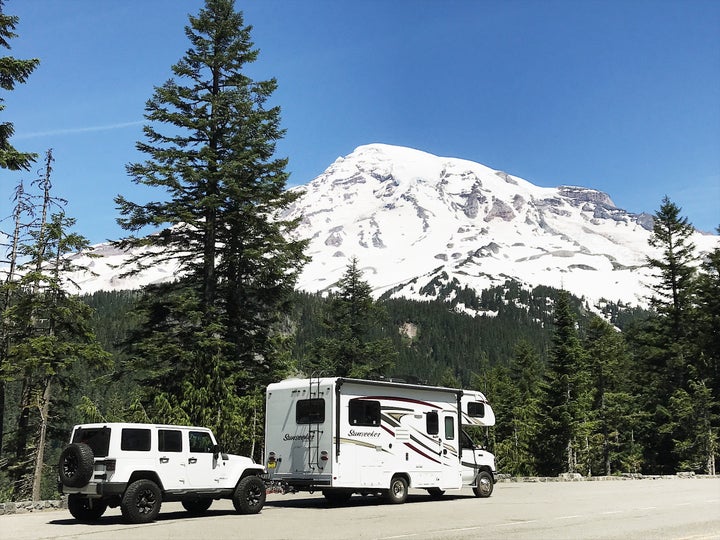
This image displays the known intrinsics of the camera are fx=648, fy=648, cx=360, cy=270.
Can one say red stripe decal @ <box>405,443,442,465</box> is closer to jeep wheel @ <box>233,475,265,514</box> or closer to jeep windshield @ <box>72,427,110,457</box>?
jeep wheel @ <box>233,475,265,514</box>

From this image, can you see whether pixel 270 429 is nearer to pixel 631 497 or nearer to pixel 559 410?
pixel 631 497

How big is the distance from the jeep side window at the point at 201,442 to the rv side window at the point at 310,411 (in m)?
3.15

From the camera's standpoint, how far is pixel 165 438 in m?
15.4

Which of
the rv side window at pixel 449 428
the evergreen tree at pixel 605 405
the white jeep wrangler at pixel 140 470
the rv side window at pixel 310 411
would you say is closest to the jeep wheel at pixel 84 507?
the white jeep wrangler at pixel 140 470

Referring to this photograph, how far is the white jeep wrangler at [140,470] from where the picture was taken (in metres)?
14.3

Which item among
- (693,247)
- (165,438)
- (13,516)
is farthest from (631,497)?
(693,247)

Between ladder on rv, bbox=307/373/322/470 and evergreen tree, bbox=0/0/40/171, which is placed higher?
evergreen tree, bbox=0/0/40/171

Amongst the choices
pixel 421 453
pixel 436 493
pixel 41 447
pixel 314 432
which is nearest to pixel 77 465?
pixel 314 432

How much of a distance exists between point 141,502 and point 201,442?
2052 mm

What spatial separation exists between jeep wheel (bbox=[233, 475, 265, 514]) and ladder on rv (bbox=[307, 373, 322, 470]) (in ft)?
5.14

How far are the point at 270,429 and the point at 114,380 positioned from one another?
900cm

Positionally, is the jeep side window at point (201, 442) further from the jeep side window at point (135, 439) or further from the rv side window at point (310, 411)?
the rv side window at point (310, 411)

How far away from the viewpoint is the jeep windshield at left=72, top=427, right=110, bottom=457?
14.5 meters

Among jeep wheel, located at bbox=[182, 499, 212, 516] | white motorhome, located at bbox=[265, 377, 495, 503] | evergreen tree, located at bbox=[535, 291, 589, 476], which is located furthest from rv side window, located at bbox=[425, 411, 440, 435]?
evergreen tree, located at bbox=[535, 291, 589, 476]
